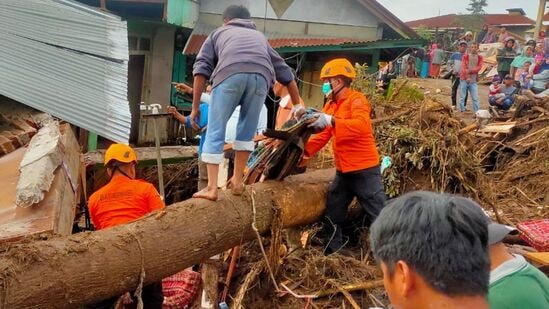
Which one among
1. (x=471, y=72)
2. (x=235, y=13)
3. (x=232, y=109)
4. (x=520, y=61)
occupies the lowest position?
(x=232, y=109)

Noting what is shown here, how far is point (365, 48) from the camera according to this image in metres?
11.1

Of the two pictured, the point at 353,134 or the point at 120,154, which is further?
the point at 353,134

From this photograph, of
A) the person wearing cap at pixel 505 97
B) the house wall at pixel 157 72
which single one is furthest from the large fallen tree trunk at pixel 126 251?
the person wearing cap at pixel 505 97

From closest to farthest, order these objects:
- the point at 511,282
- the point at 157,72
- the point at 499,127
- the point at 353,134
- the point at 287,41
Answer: the point at 511,282
the point at 353,134
the point at 499,127
the point at 157,72
the point at 287,41

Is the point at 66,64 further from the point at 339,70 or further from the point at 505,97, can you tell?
the point at 505,97

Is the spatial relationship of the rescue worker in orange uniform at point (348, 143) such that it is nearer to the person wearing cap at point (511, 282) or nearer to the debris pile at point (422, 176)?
the debris pile at point (422, 176)

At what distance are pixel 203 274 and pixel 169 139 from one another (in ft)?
21.1

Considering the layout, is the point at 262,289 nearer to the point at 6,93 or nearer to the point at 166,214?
the point at 166,214

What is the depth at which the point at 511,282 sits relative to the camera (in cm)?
200

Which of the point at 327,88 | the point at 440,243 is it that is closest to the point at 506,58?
the point at 327,88

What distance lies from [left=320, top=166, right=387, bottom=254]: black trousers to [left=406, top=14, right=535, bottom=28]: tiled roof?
3537cm

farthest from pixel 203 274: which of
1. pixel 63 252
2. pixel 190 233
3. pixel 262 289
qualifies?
pixel 63 252

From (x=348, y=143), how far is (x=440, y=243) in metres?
3.54

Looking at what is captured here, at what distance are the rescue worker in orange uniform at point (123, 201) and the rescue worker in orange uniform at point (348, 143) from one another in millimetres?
1628
